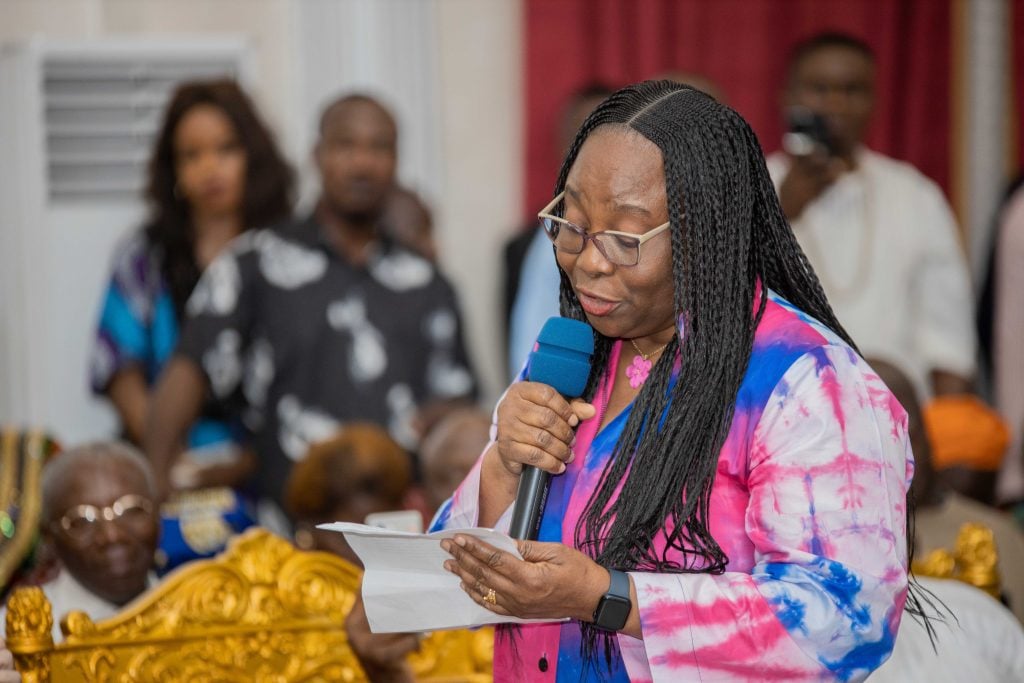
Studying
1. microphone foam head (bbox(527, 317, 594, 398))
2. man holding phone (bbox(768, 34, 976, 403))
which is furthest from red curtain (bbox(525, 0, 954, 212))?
microphone foam head (bbox(527, 317, 594, 398))

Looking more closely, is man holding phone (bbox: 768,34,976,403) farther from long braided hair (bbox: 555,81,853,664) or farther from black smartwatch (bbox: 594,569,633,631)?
black smartwatch (bbox: 594,569,633,631)

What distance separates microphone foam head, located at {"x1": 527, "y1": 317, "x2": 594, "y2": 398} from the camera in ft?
6.69

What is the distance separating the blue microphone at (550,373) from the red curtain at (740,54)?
3938mm

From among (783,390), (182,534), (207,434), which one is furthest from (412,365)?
(783,390)

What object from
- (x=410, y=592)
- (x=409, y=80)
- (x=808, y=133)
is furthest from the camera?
(x=409, y=80)

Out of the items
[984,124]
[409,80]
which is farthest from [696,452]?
[984,124]

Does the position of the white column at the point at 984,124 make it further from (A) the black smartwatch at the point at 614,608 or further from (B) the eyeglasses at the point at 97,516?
(A) the black smartwatch at the point at 614,608

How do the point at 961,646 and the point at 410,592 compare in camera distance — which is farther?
the point at 961,646

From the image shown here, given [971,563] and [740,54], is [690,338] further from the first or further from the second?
[740,54]

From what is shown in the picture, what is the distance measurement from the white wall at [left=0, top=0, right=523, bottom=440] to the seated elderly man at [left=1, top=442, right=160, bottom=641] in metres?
2.30

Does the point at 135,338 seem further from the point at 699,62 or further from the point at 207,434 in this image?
the point at 699,62

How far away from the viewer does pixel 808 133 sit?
4.70m

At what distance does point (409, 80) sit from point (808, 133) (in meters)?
2.00

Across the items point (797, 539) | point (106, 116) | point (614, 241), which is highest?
point (106, 116)
